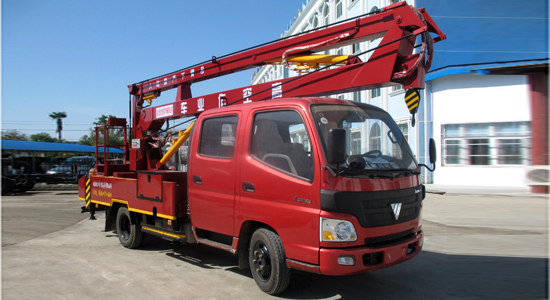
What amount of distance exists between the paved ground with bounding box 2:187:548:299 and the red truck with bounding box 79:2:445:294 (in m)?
0.54

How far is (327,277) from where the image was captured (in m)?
5.26

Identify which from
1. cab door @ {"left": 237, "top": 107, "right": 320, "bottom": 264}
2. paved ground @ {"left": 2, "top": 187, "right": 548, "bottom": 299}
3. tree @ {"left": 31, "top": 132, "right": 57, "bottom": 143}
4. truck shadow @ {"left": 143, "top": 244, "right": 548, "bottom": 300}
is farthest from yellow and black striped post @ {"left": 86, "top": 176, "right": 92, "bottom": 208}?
tree @ {"left": 31, "top": 132, "right": 57, "bottom": 143}

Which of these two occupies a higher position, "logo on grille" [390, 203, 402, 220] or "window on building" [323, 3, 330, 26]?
"window on building" [323, 3, 330, 26]

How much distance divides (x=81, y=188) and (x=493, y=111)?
1164cm

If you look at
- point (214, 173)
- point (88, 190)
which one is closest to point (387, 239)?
point (214, 173)

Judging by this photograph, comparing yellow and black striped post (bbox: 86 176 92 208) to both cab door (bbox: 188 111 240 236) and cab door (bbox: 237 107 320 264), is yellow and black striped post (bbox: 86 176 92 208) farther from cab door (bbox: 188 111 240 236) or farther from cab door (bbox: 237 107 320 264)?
cab door (bbox: 237 107 320 264)

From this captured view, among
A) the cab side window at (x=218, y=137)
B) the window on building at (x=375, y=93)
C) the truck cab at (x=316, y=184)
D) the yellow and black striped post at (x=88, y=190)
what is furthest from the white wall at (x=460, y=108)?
the yellow and black striped post at (x=88, y=190)

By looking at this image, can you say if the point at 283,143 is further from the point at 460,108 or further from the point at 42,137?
the point at 42,137

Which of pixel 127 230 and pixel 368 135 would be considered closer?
pixel 368 135

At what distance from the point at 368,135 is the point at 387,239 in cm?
128

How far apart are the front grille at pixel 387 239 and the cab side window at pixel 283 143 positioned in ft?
3.06

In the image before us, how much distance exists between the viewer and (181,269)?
5781 mm

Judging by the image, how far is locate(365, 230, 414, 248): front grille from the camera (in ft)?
13.5

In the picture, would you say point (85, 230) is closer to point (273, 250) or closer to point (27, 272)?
point (27, 272)
